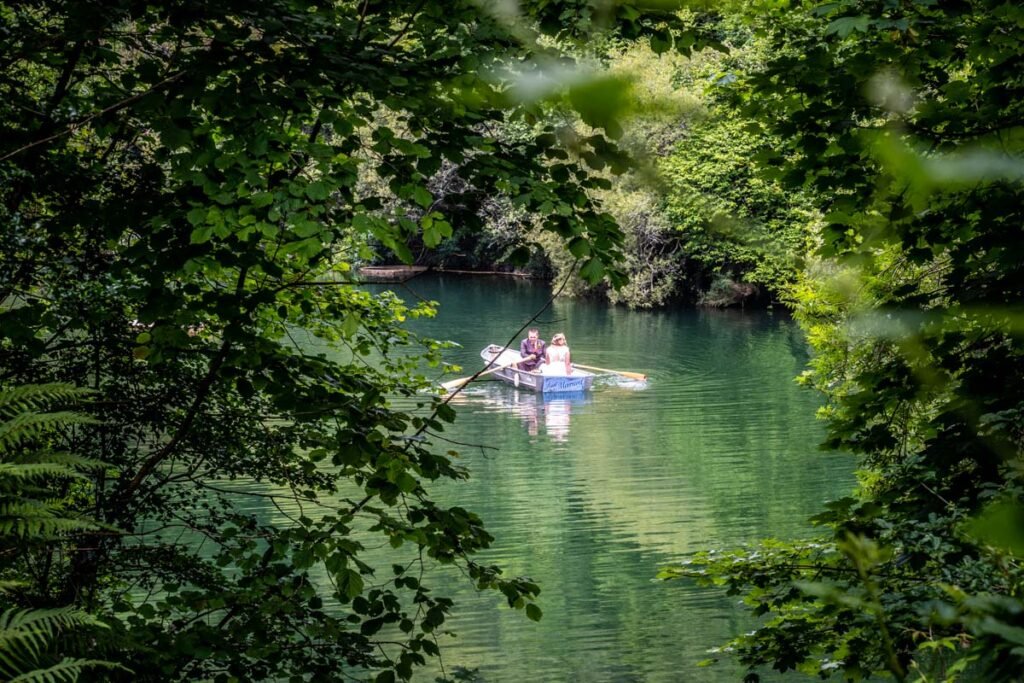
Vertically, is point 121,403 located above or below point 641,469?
above

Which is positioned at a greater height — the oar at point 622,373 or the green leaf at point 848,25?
the green leaf at point 848,25

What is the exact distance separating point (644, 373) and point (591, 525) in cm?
1077

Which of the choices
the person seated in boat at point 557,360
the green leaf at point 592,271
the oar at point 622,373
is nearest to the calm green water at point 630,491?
the oar at point 622,373

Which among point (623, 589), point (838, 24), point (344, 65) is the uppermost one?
point (838, 24)

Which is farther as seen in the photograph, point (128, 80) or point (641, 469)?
point (641, 469)

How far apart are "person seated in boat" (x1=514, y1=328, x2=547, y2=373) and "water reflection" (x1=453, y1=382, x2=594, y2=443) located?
0.62 metres

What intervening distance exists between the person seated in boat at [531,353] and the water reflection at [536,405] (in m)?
0.62

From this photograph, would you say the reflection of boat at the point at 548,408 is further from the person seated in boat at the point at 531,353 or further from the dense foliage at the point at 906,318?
the dense foliage at the point at 906,318

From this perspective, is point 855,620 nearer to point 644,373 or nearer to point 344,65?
point 344,65

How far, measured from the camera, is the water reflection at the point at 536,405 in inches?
Answer: 774

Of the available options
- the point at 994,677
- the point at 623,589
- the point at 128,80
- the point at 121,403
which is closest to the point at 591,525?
the point at 623,589

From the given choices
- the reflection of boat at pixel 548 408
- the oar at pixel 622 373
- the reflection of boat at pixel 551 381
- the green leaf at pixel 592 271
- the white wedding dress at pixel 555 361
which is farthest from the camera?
the oar at pixel 622 373

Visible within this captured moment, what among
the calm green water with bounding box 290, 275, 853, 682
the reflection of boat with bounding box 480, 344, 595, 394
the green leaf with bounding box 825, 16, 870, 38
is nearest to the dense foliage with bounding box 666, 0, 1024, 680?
the green leaf with bounding box 825, 16, 870, 38

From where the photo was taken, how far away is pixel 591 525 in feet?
44.7
